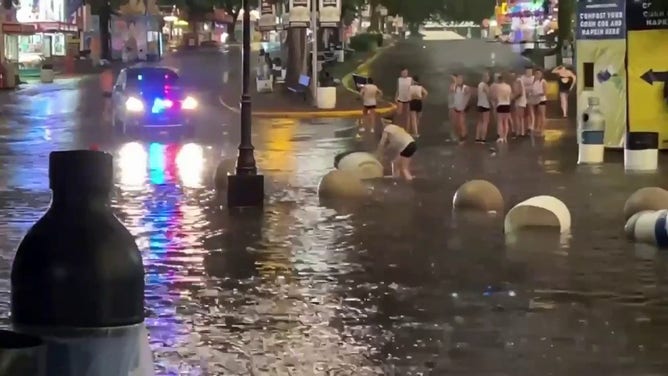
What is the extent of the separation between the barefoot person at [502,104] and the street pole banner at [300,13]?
14214mm

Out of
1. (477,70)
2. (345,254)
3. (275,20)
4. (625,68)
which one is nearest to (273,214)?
(345,254)

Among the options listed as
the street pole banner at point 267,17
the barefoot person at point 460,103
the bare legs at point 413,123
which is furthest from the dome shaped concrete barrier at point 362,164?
the street pole banner at point 267,17

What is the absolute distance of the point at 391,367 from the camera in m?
8.50

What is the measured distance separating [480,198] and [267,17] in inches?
1325

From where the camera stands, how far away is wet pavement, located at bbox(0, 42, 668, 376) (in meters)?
8.85

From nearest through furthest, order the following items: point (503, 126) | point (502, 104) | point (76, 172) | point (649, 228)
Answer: point (76, 172)
point (649, 228)
point (502, 104)
point (503, 126)

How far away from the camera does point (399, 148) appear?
70.7 feet

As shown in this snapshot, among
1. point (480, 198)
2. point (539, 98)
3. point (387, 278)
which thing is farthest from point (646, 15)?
point (387, 278)

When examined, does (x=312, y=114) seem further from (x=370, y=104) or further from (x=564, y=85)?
(x=564, y=85)

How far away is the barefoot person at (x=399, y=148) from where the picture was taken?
21.4 m

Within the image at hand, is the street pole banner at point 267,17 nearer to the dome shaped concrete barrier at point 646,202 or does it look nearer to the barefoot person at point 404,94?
the barefoot person at point 404,94

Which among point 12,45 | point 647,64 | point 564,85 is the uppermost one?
point 12,45

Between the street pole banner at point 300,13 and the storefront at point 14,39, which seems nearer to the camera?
the street pole banner at point 300,13

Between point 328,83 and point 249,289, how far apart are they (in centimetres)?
3296
